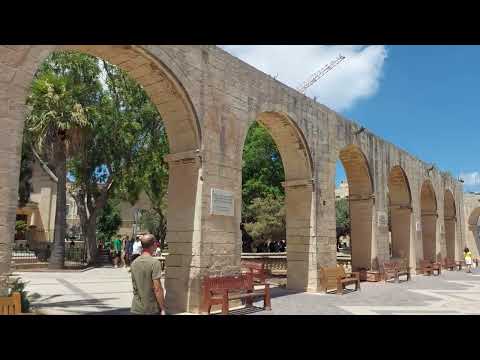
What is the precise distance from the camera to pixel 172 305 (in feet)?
24.2

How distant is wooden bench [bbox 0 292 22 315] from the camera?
4.38 metres

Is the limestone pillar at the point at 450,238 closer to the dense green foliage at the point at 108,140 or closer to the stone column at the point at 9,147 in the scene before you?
the dense green foliage at the point at 108,140

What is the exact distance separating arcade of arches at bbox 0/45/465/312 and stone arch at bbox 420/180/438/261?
7632 mm

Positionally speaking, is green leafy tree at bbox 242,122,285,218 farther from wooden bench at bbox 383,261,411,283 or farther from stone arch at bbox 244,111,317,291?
stone arch at bbox 244,111,317,291

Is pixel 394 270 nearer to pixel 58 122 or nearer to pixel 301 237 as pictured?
pixel 301 237

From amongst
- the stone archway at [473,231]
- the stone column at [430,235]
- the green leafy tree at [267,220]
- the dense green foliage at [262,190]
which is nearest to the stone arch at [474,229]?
the stone archway at [473,231]

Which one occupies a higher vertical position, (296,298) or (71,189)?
(71,189)

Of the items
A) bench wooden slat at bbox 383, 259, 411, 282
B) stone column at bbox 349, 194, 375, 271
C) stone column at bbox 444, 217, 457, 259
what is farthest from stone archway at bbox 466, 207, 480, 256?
stone column at bbox 349, 194, 375, 271

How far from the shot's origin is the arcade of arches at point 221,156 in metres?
4.89
